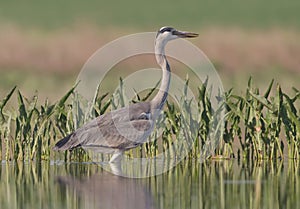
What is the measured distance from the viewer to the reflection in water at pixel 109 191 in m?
12.5

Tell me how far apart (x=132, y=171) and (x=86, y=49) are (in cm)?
1122

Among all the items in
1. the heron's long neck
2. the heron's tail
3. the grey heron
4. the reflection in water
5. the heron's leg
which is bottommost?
the reflection in water

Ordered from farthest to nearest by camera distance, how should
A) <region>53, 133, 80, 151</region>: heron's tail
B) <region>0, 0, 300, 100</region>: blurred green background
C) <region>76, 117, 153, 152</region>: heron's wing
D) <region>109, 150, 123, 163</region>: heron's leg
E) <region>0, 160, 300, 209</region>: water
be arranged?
<region>0, 0, 300, 100</region>: blurred green background < <region>109, 150, 123, 163</region>: heron's leg < <region>76, 117, 153, 152</region>: heron's wing < <region>53, 133, 80, 151</region>: heron's tail < <region>0, 160, 300, 209</region>: water

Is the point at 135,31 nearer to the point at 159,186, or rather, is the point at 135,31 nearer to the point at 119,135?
the point at 119,135

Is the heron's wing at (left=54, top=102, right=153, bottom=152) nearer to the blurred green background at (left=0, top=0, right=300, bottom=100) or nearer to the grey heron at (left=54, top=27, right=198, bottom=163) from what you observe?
the grey heron at (left=54, top=27, right=198, bottom=163)

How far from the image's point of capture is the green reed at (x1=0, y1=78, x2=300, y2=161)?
607 inches

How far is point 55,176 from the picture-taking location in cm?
1427

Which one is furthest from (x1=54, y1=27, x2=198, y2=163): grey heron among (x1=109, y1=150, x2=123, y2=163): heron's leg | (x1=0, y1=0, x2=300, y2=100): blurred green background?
(x1=0, y1=0, x2=300, y2=100): blurred green background

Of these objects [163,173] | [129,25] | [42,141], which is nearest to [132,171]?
[163,173]

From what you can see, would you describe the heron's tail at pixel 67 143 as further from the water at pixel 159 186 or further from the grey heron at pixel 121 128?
the water at pixel 159 186

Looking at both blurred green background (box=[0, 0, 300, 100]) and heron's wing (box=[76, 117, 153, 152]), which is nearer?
heron's wing (box=[76, 117, 153, 152])

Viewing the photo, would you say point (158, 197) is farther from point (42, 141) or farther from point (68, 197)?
point (42, 141)

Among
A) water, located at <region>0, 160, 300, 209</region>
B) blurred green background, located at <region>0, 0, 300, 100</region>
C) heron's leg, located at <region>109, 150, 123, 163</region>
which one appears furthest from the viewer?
blurred green background, located at <region>0, 0, 300, 100</region>

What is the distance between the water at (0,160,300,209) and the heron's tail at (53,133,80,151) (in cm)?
25
